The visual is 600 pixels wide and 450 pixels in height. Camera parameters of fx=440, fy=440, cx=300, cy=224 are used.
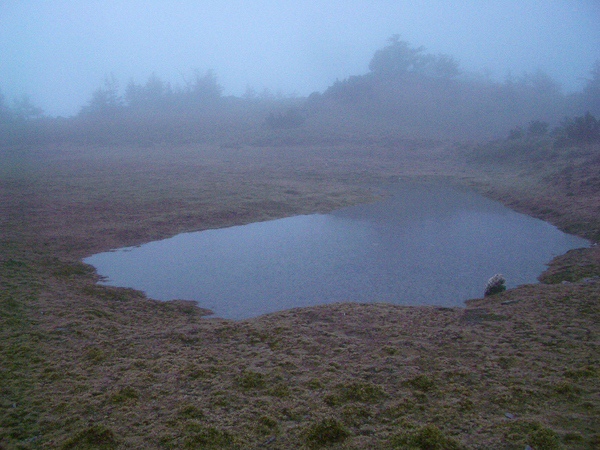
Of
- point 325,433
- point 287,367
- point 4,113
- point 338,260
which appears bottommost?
point 338,260

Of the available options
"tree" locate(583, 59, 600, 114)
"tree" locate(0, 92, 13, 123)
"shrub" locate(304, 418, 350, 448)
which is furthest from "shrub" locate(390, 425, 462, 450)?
"tree" locate(0, 92, 13, 123)

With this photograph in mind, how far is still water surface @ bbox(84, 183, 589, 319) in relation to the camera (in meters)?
11.3

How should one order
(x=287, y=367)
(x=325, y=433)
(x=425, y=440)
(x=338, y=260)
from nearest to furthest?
(x=425, y=440) < (x=325, y=433) < (x=287, y=367) < (x=338, y=260)

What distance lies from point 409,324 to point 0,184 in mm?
26446

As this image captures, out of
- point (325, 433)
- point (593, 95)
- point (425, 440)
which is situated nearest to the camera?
point (425, 440)

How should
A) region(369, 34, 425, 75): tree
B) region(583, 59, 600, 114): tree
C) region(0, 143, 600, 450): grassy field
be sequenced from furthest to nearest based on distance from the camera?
region(369, 34, 425, 75): tree, region(583, 59, 600, 114): tree, region(0, 143, 600, 450): grassy field

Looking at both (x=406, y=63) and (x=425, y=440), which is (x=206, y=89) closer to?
(x=406, y=63)

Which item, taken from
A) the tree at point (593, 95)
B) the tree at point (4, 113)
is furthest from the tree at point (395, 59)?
the tree at point (4, 113)

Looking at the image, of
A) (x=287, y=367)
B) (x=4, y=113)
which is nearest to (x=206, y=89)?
(x=4, y=113)

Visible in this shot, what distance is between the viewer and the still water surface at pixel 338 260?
36.9 ft

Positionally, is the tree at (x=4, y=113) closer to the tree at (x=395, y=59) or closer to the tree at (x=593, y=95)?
the tree at (x=395, y=59)

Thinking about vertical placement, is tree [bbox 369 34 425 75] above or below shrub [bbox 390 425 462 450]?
above

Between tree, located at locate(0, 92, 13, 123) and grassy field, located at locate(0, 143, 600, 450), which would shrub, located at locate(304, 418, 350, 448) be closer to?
grassy field, located at locate(0, 143, 600, 450)

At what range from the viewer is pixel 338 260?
13.9 m
